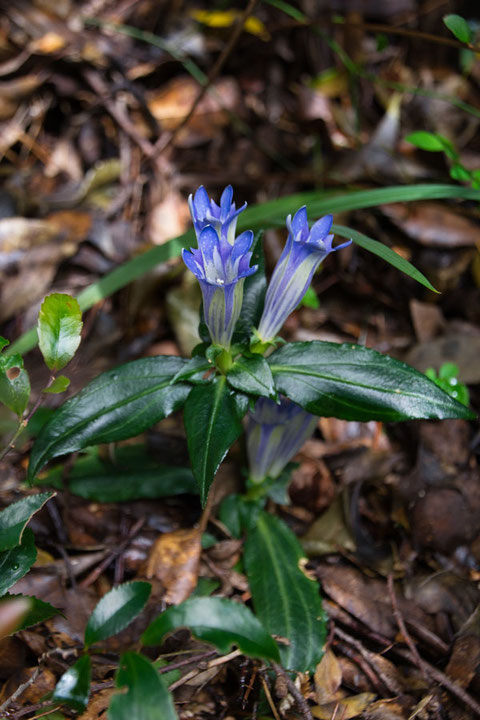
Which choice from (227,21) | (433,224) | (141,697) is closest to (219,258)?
(141,697)

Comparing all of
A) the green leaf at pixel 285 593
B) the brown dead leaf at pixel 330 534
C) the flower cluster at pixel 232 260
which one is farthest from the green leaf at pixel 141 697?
the brown dead leaf at pixel 330 534

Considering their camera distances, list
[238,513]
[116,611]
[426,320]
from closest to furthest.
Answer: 1. [116,611]
2. [238,513]
3. [426,320]

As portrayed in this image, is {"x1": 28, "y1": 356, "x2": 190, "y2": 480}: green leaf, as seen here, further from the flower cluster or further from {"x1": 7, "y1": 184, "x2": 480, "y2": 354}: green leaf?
{"x1": 7, "y1": 184, "x2": 480, "y2": 354}: green leaf

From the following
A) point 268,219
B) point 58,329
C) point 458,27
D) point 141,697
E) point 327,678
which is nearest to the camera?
point 141,697

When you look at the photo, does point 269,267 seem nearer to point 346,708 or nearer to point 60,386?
point 60,386

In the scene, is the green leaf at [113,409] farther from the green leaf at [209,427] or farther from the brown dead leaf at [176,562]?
the brown dead leaf at [176,562]

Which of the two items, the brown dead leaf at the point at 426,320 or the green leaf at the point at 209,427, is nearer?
the green leaf at the point at 209,427
